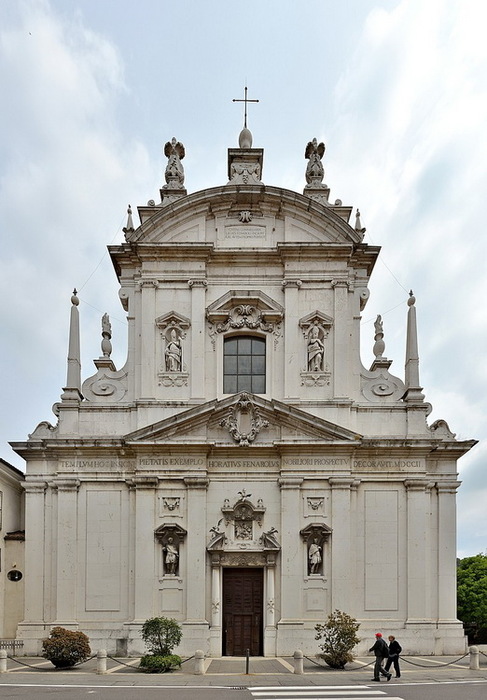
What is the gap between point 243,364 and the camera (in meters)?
29.2

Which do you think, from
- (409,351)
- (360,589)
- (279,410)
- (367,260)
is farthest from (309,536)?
(367,260)

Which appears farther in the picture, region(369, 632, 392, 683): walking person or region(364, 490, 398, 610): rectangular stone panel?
region(364, 490, 398, 610): rectangular stone panel

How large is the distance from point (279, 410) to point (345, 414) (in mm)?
2372

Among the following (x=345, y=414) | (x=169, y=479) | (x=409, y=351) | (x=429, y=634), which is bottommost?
(x=429, y=634)

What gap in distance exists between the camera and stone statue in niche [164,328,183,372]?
2883cm

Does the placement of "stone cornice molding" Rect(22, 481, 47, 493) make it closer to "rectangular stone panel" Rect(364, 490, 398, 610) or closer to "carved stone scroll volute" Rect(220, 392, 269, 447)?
"carved stone scroll volute" Rect(220, 392, 269, 447)

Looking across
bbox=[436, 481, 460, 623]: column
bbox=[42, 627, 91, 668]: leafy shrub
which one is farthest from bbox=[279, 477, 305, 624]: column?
bbox=[42, 627, 91, 668]: leafy shrub

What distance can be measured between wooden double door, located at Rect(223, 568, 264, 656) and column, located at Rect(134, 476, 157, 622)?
237 centimetres

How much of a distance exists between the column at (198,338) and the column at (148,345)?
48.6 inches

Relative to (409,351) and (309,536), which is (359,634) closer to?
(309,536)

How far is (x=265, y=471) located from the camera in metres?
28.0

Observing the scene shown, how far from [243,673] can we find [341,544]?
6049 mm

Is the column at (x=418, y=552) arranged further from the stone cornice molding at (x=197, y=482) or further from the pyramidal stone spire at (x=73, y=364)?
the pyramidal stone spire at (x=73, y=364)

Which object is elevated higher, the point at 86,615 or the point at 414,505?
the point at 414,505
